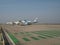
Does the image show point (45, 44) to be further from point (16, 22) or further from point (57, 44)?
point (16, 22)

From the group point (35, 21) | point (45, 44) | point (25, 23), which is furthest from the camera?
point (35, 21)

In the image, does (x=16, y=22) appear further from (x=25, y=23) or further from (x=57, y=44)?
(x=57, y=44)

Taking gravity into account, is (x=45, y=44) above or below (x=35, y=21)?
above

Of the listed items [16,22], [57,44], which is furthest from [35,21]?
[57,44]

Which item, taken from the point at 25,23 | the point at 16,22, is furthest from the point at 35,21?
the point at 25,23

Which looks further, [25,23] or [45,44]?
[25,23]

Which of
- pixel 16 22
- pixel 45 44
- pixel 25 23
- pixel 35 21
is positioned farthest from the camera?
pixel 35 21

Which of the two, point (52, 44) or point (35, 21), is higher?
point (52, 44)

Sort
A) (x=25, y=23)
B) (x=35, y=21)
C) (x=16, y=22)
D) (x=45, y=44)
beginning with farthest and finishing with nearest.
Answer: (x=35, y=21)
(x=16, y=22)
(x=25, y=23)
(x=45, y=44)
